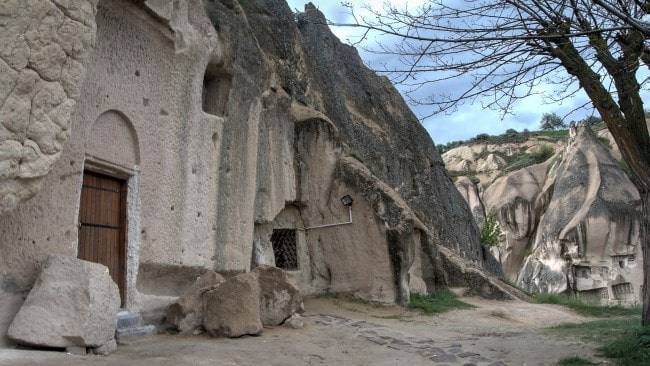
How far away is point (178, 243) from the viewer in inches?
345

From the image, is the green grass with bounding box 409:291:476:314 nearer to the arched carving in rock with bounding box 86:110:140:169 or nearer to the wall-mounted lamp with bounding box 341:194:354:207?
the wall-mounted lamp with bounding box 341:194:354:207

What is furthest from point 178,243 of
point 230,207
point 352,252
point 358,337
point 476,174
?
point 476,174

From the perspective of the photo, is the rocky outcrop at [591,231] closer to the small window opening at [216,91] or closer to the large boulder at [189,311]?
the small window opening at [216,91]

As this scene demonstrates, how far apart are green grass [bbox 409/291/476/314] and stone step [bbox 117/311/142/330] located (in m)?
6.27

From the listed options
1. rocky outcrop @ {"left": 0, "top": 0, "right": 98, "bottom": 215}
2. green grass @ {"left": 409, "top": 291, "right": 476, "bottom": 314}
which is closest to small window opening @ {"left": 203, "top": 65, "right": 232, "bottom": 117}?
rocky outcrop @ {"left": 0, "top": 0, "right": 98, "bottom": 215}

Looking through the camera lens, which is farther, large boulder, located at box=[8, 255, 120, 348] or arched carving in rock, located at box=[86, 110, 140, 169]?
arched carving in rock, located at box=[86, 110, 140, 169]

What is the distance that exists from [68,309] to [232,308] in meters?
2.29

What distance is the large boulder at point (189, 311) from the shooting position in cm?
773

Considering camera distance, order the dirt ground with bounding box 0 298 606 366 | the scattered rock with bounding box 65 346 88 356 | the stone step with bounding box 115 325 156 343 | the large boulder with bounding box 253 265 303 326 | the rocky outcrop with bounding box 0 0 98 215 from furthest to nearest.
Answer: the large boulder with bounding box 253 265 303 326 < the stone step with bounding box 115 325 156 343 < the dirt ground with bounding box 0 298 606 366 < the scattered rock with bounding box 65 346 88 356 < the rocky outcrop with bounding box 0 0 98 215

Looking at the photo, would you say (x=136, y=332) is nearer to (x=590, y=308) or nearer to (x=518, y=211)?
(x=590, y=308)

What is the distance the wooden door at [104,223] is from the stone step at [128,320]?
378 millimetres

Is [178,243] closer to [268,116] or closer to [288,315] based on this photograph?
[288,315]

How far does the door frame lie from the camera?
789 centimetres

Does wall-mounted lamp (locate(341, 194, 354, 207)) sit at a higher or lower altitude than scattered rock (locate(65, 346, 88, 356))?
higher
